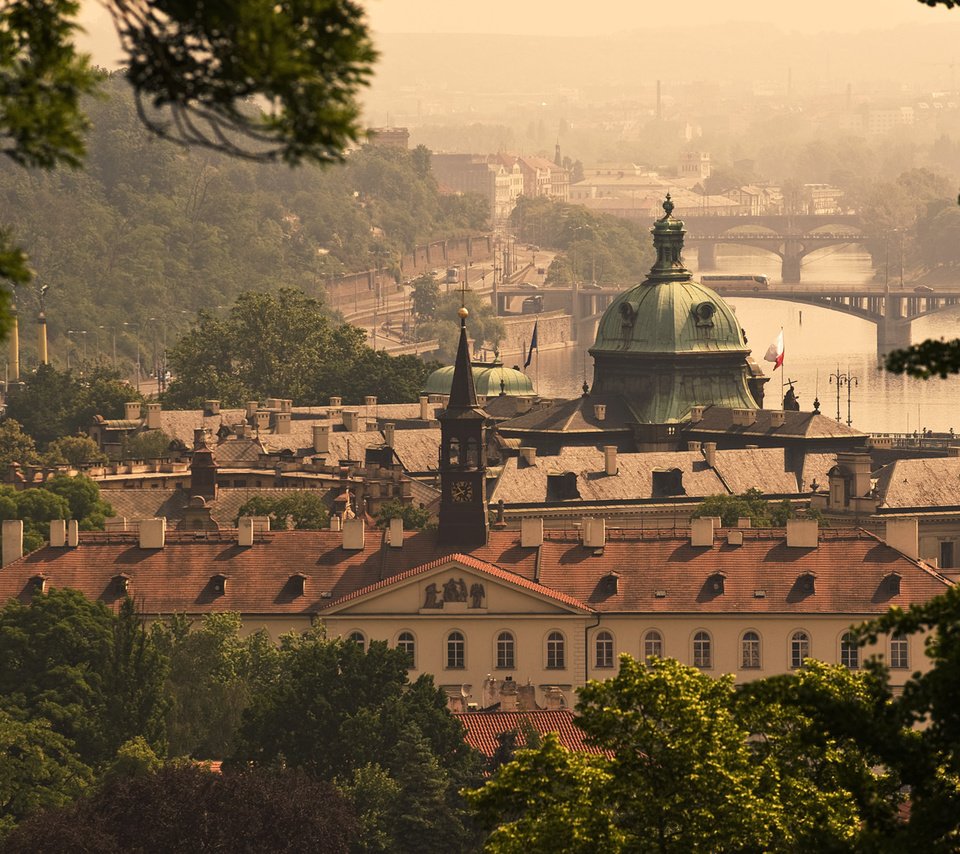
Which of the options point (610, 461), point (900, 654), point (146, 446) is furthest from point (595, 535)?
point (146, 446)

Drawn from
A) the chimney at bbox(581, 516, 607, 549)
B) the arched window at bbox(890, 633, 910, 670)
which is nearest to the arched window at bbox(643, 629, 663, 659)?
the chimney at bbox(581, 516, 607, 549)

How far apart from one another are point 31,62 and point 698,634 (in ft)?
203

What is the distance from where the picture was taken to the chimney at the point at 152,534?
83.2 m

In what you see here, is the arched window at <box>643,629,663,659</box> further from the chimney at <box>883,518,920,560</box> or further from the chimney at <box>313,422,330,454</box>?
the chimney at <box>313,422,330,454</box>

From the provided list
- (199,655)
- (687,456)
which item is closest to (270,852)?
(199,655)

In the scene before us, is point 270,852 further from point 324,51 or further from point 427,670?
point 324,51

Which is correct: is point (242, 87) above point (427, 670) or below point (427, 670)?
above

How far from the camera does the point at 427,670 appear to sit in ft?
256

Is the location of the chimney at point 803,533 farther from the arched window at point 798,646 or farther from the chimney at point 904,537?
the arched window at point 798,646

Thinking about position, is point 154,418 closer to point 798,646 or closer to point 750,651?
point 750,651

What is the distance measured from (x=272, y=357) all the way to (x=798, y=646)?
84.6 meters

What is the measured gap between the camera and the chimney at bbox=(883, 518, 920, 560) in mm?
81812

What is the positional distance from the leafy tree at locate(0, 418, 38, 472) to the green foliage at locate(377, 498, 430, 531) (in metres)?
25.8

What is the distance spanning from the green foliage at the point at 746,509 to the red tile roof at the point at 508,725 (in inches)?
1172
